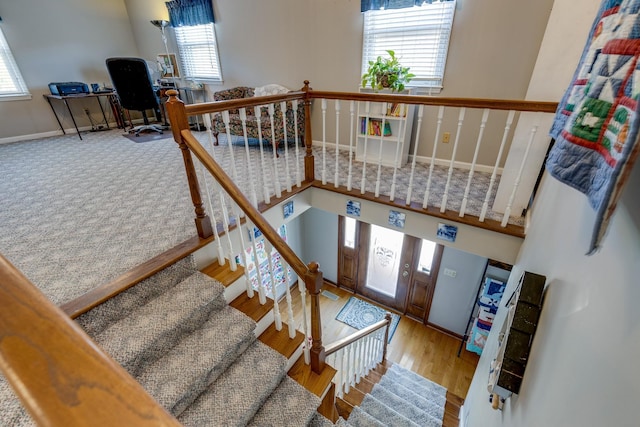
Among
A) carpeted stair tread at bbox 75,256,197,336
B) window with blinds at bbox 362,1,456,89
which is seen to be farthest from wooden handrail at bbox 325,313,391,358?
window with blinds at bbox 362,1,456,89

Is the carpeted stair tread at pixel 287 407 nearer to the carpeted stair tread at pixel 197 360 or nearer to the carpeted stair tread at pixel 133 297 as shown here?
the carpeted stair tread at pixel 197 360

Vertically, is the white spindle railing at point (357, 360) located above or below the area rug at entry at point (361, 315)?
above

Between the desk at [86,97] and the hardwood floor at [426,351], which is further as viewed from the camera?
the desk at [86,97]

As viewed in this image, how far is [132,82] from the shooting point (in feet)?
14.3

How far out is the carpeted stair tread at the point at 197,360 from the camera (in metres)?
1.40

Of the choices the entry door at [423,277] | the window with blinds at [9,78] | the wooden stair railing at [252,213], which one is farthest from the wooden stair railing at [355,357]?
the window with blinds at [9,78]

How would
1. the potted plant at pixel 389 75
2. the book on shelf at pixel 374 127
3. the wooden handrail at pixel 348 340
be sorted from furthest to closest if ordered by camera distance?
the book on shelf at pixel 374 127, the potted plant at pixel 389 75, the wooden handrail at pixel 348 340

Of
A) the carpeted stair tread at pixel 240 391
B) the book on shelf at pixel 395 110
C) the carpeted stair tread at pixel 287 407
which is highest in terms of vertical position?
the book on shelf at pixel 395 110

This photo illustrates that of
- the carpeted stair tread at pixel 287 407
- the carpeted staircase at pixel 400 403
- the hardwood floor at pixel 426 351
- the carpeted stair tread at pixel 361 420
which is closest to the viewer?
the carpeted stair tread at pixel 287 407

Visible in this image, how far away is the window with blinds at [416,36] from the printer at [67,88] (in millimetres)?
4675

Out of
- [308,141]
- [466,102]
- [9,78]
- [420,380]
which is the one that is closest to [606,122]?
[466,102]

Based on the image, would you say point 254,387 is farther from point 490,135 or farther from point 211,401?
point 490,135

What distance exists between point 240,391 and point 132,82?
15.9 ft

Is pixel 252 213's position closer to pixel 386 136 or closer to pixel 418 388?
pixel 386 136
